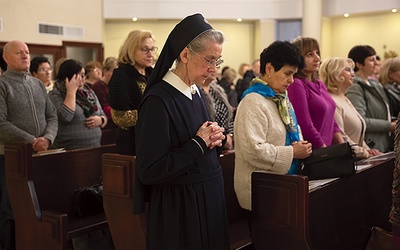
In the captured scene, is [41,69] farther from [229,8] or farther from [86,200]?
[229,8]

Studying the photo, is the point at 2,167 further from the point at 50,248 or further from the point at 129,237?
the point at 129,237

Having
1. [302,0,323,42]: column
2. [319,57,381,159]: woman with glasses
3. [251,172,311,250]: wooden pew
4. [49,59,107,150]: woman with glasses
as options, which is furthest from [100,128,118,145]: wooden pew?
[302,0,323,42]: column

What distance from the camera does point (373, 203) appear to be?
→ 3.88 m

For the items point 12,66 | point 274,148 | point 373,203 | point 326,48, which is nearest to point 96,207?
point 12,66

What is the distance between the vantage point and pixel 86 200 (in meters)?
3.92

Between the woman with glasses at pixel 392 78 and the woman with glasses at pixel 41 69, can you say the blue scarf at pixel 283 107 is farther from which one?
the woman with glasses at pixel 41 69

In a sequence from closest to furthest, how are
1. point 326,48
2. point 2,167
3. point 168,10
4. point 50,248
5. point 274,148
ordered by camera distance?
1. point 274,148
2. point 50,248
3. point 2,167
4. point 168,10
5. point 326,48

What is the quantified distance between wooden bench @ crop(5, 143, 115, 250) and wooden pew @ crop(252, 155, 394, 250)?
1.34m

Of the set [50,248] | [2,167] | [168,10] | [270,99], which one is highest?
[168,10]

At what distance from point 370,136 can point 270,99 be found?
7.56ft

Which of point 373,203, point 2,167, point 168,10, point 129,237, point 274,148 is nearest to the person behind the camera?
point 274,148

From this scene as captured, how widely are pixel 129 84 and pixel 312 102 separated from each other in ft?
4.31

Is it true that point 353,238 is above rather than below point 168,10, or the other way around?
below

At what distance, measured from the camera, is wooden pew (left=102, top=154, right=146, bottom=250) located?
3270 millimetres
